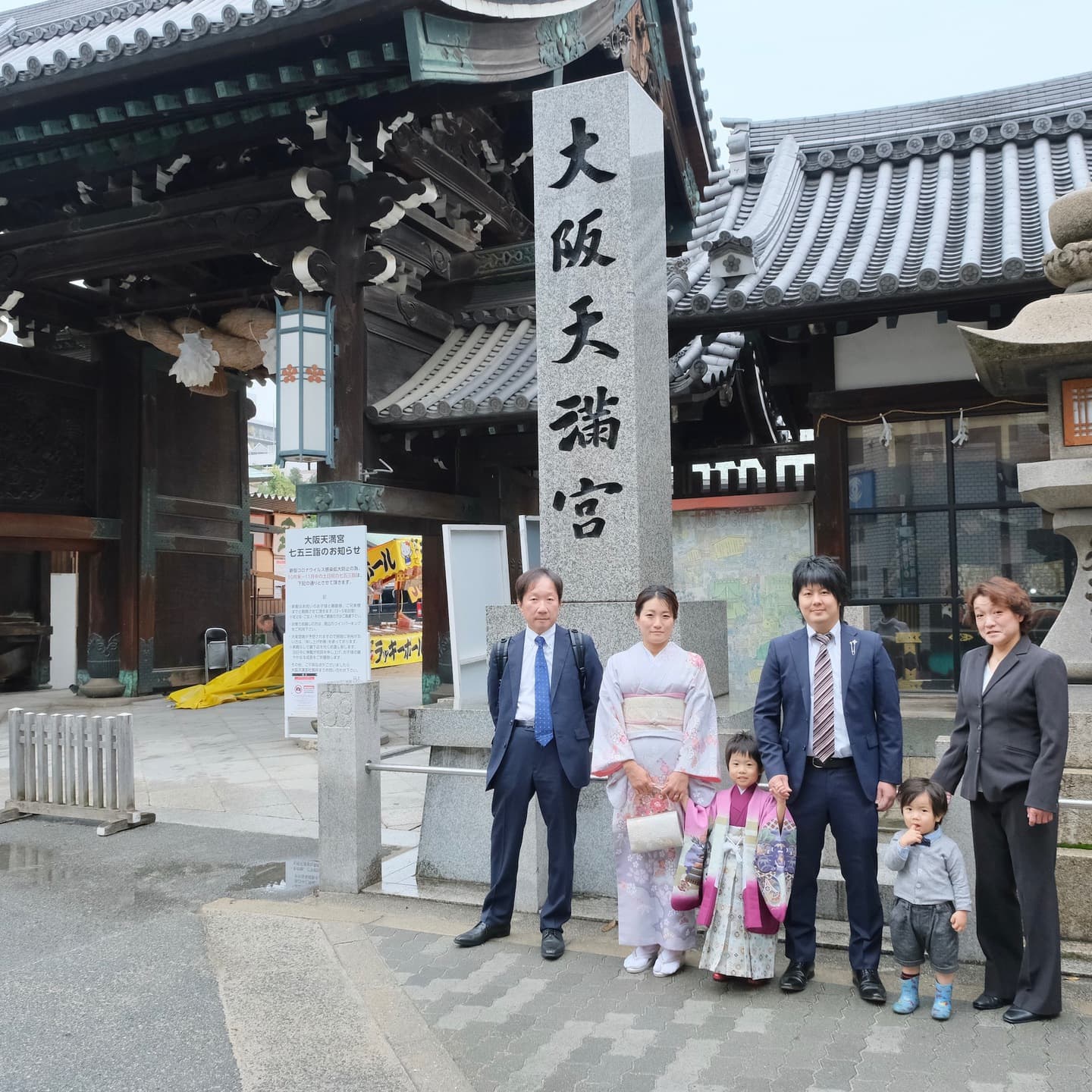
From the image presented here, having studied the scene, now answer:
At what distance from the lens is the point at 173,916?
526 cm

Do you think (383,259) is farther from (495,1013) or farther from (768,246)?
(495,1013)

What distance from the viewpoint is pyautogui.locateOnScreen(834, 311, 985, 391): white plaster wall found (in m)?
8.03

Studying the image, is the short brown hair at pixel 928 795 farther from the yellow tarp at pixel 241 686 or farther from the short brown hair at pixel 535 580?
the yellow tarp at pixel 241 686

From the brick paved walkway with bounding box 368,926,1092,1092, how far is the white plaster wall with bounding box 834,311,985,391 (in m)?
5.19

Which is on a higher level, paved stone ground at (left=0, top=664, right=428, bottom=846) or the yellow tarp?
the yellow tarp

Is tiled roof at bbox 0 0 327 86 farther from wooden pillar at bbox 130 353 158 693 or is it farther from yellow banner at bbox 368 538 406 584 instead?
yellow banner at bbox 368 538 406 584

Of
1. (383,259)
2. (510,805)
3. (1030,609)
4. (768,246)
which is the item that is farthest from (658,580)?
(383,259)

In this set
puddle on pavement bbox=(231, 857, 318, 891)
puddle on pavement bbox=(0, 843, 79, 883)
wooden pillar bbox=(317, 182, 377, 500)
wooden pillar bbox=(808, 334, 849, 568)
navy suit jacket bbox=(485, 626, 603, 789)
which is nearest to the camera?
navy suit jacket bbox=(485, 626, 603, 789)

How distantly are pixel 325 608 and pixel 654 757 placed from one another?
6.21 meters

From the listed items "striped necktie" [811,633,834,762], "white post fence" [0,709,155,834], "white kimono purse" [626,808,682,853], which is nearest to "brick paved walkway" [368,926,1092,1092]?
"white kimono purse" [626,808,682,853]

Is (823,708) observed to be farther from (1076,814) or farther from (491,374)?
(491,374)

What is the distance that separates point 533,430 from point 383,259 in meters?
2.61

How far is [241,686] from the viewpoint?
14.9 metres

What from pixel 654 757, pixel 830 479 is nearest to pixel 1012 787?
pixel 654 757
